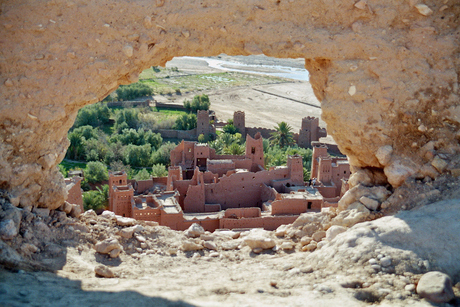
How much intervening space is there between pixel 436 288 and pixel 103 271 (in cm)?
370

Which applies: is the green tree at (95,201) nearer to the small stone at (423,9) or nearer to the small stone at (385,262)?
the small stone at (423,9)

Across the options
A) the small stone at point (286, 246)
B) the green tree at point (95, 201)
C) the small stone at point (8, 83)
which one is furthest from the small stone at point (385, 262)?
the green tree at point (95, 201)

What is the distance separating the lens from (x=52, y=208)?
22.8 ft

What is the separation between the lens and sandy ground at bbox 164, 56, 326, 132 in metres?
51.2

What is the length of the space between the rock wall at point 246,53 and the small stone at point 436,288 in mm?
1971

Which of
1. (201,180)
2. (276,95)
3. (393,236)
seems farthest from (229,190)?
(276,95)

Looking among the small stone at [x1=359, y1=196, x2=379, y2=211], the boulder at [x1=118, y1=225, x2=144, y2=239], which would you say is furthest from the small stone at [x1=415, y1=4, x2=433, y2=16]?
the boulder at [x1=118, y1=225, x2=144, y2=239]

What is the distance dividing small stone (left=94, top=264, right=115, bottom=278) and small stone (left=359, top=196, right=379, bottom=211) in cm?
360

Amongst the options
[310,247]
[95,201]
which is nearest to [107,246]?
[310,247]

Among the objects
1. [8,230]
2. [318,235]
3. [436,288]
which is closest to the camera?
A: [436,288]

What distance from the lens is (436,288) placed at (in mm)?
4793

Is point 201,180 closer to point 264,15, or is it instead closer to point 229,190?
point 229,190

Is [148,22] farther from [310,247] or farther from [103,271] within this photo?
[310,247]

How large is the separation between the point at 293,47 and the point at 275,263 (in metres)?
3.11
